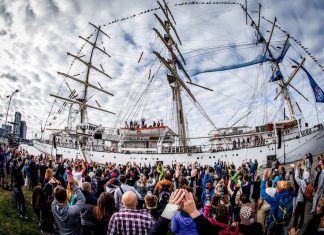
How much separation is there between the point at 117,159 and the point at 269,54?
30.9m

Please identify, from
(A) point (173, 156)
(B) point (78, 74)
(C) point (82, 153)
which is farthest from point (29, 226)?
(B) point (78, 74)

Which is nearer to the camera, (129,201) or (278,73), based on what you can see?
(129,201)

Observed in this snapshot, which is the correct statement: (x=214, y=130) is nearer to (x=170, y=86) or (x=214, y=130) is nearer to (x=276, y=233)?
(x=170, y=86)

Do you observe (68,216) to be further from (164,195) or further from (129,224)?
(164,195)

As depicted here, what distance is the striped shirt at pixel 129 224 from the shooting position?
12.5 feet

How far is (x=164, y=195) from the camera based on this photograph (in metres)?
7.46

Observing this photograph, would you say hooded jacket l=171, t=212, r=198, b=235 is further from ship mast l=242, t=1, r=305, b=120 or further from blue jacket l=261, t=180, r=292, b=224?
ship mast l=242, t=1, r=305, b=120

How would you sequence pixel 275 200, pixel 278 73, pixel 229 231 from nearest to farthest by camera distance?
pixel 229 231
pixel 275 200
pixel 278 73

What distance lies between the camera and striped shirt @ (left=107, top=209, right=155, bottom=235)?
12.5ft

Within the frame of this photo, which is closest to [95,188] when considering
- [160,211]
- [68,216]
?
[160,211]

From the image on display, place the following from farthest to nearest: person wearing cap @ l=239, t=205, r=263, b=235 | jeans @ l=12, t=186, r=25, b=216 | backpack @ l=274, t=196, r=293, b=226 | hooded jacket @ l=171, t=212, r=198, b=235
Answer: jeans @ l=12, t=186, r=25, b=216, backpack @ l=274, t=196, r=293, b=226, person wearing cap @ l=239, t=205, r=263, b=235, hooded jacket @ l=171, t=212, r=198, b=235

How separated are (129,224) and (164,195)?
3.75 metres

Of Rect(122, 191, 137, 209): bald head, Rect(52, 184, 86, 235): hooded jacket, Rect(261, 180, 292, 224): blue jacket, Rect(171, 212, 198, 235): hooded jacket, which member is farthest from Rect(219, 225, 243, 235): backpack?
Rect(261, 180, 292, 224): blue jacket

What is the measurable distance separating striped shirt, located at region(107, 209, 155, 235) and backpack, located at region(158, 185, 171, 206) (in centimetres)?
344
